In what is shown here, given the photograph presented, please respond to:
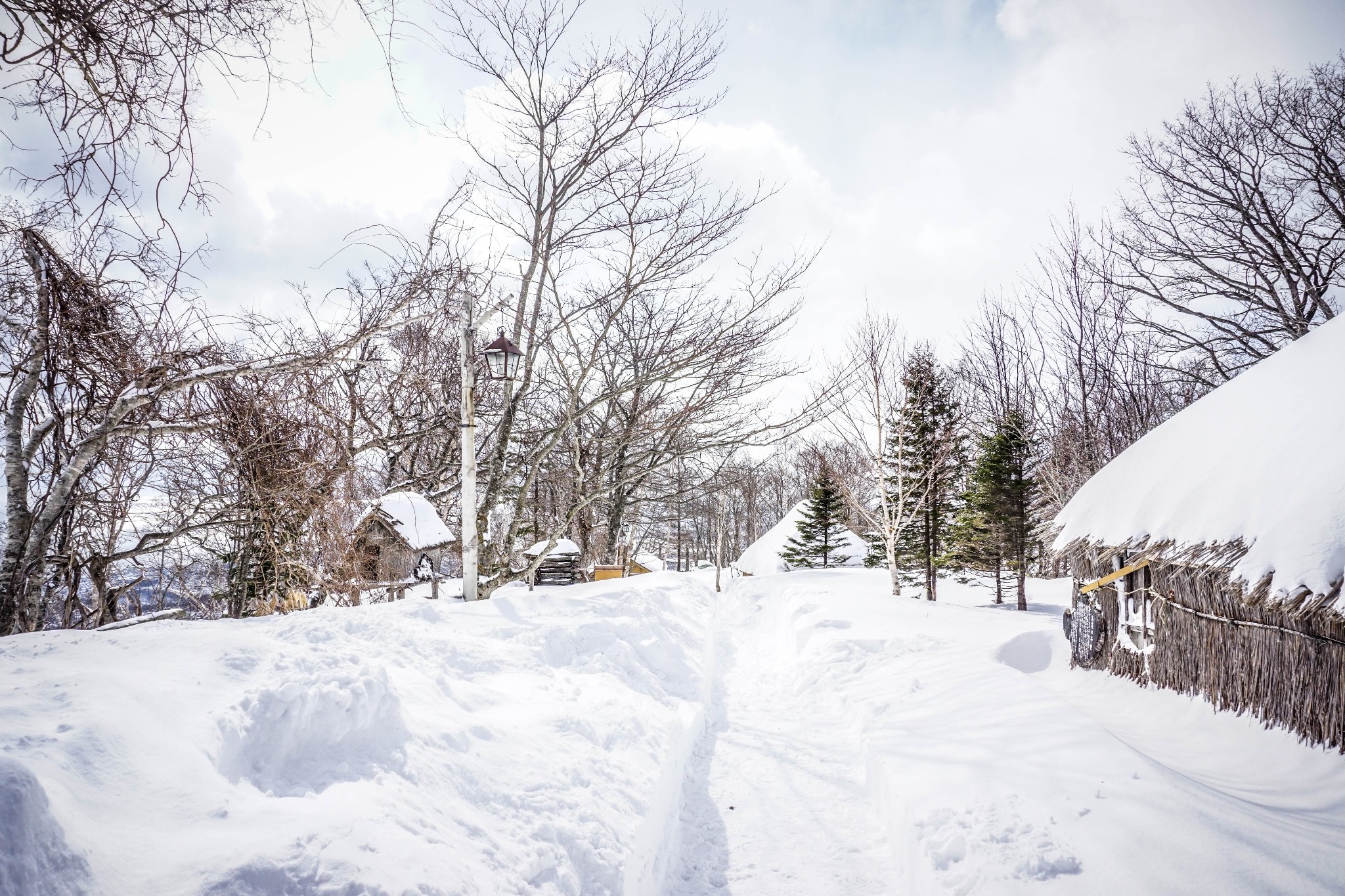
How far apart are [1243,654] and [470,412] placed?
7803 mm

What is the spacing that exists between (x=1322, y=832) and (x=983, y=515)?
16.2 meters

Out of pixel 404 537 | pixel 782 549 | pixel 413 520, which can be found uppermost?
pixel 413 520

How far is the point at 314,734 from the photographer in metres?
2.43

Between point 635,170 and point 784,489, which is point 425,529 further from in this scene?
point 784,489

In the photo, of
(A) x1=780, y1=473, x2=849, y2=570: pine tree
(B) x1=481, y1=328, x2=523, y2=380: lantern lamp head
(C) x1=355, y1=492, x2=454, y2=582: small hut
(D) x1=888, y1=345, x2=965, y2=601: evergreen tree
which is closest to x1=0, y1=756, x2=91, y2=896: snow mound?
(B) x1=481, y1=328, x2=523, y2=380: lantern lamp head

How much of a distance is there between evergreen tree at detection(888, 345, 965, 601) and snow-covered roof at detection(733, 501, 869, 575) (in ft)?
35.7

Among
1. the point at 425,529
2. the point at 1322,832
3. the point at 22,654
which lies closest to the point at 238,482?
the point at 22,654

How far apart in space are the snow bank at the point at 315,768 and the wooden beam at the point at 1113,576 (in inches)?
208

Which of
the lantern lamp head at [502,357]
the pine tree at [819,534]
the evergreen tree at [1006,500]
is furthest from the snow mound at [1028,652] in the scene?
the pine tree at [819,534]

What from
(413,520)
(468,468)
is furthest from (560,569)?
(468,468)

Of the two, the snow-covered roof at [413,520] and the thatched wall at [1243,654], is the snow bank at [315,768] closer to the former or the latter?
the thatched wall at [1243,654]

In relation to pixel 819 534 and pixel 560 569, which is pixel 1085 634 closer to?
pixel 560 569

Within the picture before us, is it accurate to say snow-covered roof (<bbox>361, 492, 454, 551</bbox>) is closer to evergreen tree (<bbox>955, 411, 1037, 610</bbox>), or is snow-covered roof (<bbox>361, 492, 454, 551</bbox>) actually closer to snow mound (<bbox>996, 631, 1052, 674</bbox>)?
snow mound (<bbox>996, 631, 1052, 674</bbox>)

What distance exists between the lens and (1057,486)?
16.3 metres
